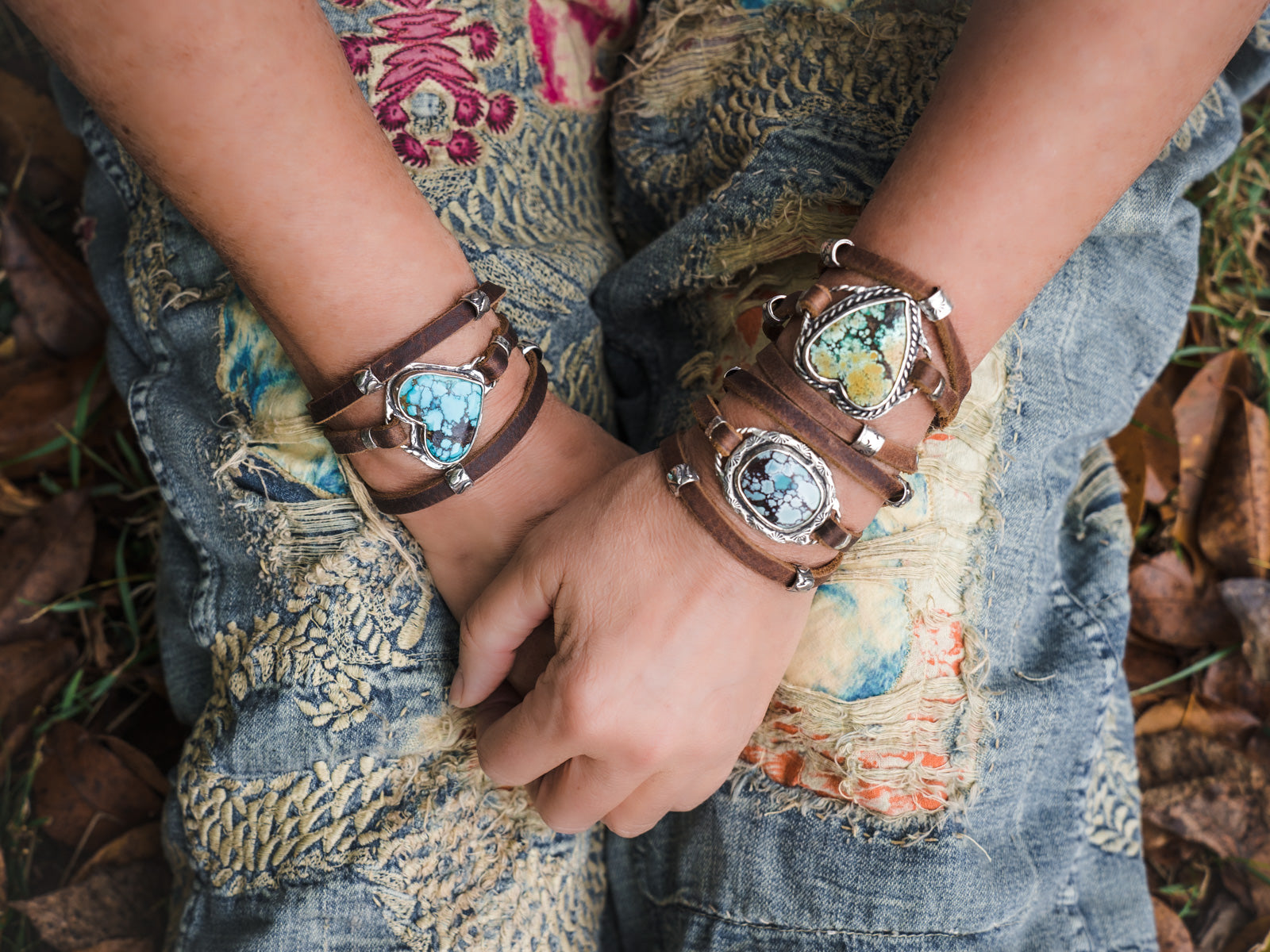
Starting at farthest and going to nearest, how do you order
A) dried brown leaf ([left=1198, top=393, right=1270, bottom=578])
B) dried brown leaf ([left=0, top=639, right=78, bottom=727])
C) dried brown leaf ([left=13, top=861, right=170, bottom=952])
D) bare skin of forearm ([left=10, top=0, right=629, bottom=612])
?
dried brown leaf ([left=1198, top=393, right=1270, bottom=578]), dried brown leaf ([left=0, top=639, right=78, bottom=727]), dried brown leaf ([left=13, top=861, right=170, bottom=952]), bare skin of forearm ([left=10, top=0, right=629, bottom=612])

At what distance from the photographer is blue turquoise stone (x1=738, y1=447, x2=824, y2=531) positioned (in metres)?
0.82

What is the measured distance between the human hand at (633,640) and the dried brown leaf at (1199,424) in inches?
45.3

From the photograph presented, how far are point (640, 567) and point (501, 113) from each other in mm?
631

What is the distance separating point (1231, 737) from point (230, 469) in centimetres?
174

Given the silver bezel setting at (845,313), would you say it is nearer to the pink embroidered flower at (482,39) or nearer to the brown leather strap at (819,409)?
the brown leather strap at (819,409)

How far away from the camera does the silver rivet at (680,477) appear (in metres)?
0.86

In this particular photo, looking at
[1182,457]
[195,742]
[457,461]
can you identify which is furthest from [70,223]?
[1182,457]

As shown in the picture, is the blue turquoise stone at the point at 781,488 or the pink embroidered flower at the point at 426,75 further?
the pink embroidered flower at the point at 426,75

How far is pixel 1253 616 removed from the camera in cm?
156

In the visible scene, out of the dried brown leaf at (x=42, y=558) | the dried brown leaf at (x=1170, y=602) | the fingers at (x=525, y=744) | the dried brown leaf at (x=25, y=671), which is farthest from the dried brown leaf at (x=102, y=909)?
the dried brown leaf at (x=1170, y=602)

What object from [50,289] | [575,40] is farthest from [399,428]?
[50,289]

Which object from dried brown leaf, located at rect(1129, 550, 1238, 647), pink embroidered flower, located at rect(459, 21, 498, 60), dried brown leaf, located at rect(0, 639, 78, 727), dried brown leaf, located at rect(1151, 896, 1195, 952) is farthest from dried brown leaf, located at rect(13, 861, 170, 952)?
dried brown leaf, located at rect(1129, 550, 1238, 647)

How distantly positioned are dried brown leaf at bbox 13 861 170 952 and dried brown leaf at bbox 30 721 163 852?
0.27 feet

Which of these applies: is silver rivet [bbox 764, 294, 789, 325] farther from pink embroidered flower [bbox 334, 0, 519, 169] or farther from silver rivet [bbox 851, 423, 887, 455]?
pink embroidered flower [bbox 334, 0, 519, 169]
